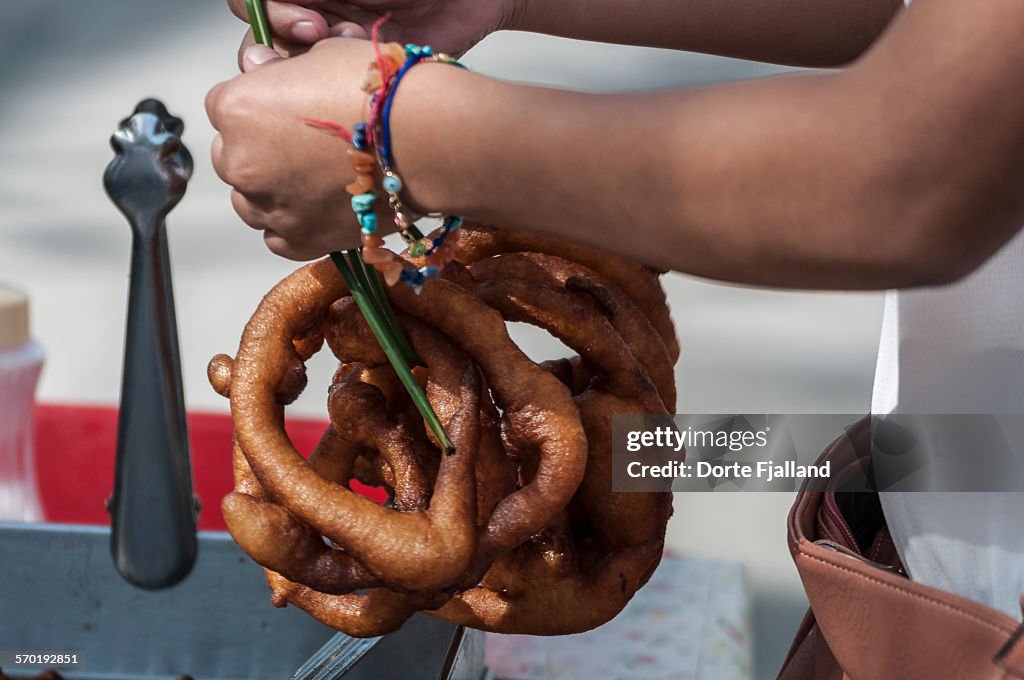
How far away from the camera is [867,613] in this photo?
655 millimetres

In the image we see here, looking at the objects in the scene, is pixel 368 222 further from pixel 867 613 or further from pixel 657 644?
pixel 657 644

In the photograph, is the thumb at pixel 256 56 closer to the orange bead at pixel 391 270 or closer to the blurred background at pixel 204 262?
the orange bead at pixel 391 270

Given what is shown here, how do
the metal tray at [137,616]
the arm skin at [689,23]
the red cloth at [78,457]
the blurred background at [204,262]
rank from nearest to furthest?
1. the arm skin at [689,23]
2. the metal tray at [137,616]
3. the red cloth at [78,457]
4. the blurred background at [204,262]

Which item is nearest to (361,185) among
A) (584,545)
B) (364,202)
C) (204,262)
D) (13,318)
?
(364,202)

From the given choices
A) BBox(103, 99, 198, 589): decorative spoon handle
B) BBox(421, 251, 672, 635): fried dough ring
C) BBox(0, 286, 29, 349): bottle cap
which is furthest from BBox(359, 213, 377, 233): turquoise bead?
BBox(0, 286, 29, 349): bottle cap

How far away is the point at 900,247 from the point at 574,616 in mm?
321

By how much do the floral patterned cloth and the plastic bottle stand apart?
2.17 feet

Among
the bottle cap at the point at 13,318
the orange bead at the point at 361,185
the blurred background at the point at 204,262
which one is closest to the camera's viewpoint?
the orange bead at the point at 361,185

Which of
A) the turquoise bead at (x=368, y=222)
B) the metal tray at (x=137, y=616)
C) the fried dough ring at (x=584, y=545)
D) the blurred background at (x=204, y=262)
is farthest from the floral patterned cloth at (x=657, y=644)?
the turquoise bead at (x=368, y=222)

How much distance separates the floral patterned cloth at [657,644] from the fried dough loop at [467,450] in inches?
16.0

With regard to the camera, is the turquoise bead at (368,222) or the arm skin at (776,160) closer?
the arm skin at (776,160)

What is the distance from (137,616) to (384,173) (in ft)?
2.26

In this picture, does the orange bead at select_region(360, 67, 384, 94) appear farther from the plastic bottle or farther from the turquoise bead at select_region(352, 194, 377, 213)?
the plastic bottle

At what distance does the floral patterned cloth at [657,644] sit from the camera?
3.57ft
